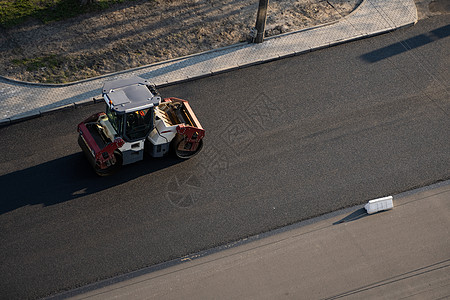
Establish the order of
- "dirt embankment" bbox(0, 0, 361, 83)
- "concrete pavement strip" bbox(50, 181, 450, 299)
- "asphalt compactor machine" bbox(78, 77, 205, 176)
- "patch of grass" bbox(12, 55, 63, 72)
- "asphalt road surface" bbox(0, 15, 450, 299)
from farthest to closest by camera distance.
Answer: "dirt embankment" bbox(0, 0, 361, 83) < "patch of grass" bbox(12, 55, 63, 72) < "asphalt compactor machine" bbox(78, 77, 205, 176) < "asphalt road surface" bbox(0, 15, 450, 299) < "concrete pavement strip" bbox(50, 181, 450, 299)

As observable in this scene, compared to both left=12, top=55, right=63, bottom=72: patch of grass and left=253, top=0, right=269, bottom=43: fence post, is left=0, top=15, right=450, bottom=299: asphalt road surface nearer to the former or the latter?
left=253, top=0, right=269, bottom=43: fence post

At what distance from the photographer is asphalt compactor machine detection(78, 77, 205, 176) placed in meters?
12.0

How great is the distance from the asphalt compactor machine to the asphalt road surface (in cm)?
51

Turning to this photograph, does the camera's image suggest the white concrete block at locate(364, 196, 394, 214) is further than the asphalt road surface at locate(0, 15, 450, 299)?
Yes

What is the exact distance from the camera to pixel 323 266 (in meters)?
11.5

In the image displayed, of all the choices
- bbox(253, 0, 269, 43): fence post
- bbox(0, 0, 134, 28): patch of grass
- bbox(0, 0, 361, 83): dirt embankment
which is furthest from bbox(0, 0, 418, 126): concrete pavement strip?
bbox(0, 0, 134, 28): patch of grass

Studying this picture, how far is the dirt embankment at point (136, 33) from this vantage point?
15836mm

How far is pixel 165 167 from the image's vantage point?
43.4 feet

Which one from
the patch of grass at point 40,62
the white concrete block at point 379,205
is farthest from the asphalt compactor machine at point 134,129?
the white concrete block at point 379,205

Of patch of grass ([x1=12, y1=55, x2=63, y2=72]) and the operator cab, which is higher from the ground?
the operator cab

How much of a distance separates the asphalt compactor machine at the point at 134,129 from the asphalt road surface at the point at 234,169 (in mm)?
507

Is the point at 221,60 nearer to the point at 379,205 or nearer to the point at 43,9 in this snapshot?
the point at 43,9

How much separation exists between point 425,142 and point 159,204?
7626 mm

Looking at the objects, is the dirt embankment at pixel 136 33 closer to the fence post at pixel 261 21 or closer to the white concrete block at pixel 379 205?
the fence post at pixel 261 21
